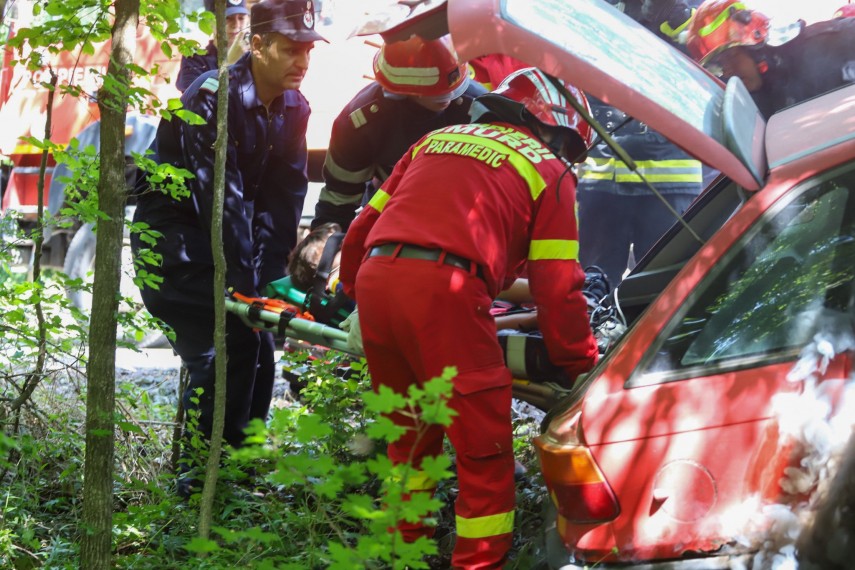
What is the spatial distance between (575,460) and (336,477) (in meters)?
0.60

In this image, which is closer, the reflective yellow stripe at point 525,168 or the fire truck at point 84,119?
the reflective yellow stripe at point 525,168

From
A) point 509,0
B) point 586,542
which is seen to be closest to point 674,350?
point 586,542

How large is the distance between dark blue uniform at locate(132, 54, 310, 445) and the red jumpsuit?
4.36ft

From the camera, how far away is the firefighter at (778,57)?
16.0ft

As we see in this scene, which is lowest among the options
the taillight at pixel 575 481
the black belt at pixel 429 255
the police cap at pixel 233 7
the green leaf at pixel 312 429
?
the taillight at pixel 575 481

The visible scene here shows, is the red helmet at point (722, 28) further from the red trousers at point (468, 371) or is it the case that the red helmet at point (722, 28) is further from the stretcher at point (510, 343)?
the red trousers at point (468, 371)

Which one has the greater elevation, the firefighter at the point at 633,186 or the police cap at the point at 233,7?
the police cap at the point at 233,7

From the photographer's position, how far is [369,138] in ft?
14.6

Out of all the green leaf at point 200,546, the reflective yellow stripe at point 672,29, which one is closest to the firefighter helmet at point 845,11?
the reflective yellow stripe at point 672,29

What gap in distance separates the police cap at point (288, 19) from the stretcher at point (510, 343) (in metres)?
1.14

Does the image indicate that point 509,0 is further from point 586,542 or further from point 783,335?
point 586,542

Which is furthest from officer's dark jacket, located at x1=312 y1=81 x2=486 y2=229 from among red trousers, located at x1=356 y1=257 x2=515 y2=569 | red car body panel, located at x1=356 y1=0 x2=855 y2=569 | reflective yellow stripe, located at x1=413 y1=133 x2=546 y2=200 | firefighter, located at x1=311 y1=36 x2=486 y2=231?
red car body panel, located at x1=356 y1=0 x2=855 y2=569

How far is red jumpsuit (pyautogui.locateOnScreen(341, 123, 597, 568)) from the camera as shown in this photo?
9.45 feet

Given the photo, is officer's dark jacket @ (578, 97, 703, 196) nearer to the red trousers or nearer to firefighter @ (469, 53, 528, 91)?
firefighter @ (469, 53, 528, 91)
